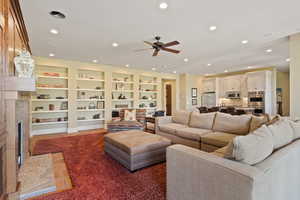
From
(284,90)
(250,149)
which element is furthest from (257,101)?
(250,149)

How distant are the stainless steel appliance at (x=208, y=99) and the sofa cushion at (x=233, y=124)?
5600mm

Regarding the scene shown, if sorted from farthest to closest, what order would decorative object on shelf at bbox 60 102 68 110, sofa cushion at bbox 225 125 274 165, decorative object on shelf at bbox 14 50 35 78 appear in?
decorative object on shelf at bbox 60 102 68 110 < decorative object on shelf at bbox 14 50 35 78 < sofa cushion at bbox 225 125 274 165

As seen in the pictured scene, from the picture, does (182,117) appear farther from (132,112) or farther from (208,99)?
(208,99)

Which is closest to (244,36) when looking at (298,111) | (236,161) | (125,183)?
(298,111)

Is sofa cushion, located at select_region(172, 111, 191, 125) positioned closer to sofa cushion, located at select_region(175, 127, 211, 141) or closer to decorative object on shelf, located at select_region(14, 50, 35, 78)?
sofa cushion, located at select_region(175, 127, 211, 141)

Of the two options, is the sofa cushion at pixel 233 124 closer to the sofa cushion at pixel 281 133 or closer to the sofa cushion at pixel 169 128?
the sofa cushion at pixel 169 128

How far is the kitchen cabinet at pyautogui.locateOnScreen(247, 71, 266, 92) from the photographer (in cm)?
662

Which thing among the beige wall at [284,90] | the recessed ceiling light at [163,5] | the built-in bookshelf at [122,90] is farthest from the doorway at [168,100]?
the recessed ceiling light at [163,5]

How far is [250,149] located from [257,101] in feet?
22.8

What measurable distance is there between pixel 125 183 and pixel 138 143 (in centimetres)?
67

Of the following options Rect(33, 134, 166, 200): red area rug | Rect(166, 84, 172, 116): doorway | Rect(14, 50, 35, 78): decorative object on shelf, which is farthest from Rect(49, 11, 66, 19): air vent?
Rect(166, 84, 172, 116): doorway

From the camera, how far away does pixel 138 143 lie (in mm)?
2633

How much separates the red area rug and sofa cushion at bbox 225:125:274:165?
44.6 inches

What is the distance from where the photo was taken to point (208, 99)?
9078mm
